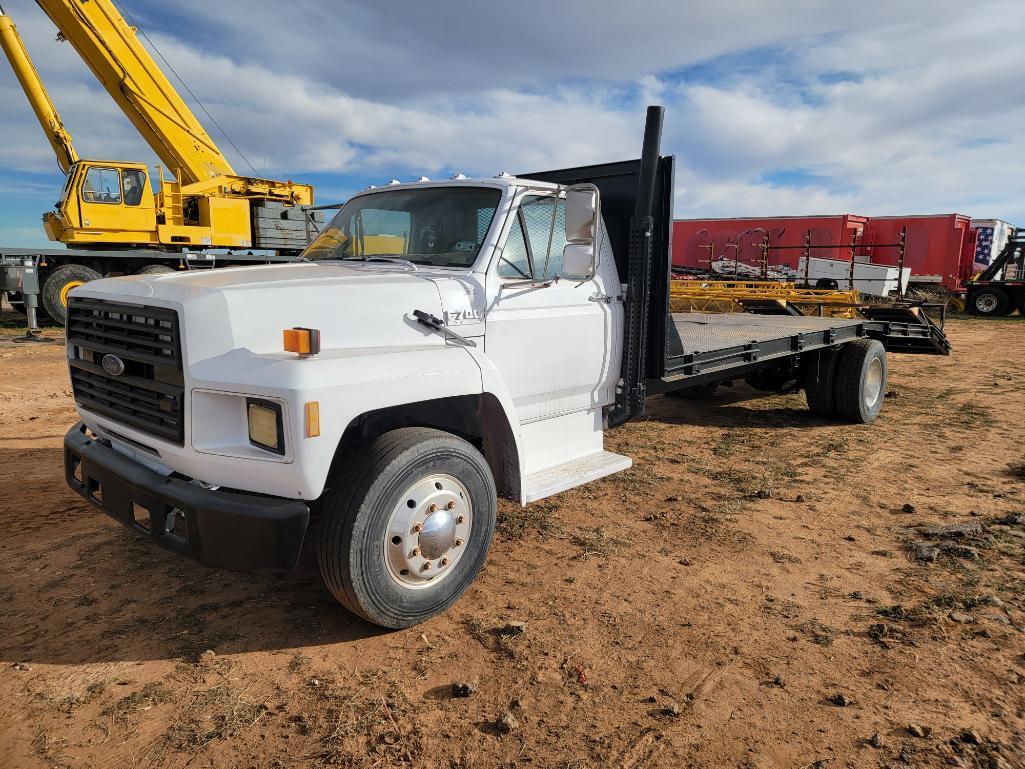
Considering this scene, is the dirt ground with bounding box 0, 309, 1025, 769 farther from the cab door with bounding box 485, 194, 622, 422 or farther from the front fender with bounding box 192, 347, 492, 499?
the cab door with bounding box 485, 194, 622, 422

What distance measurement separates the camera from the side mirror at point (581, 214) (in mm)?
3557

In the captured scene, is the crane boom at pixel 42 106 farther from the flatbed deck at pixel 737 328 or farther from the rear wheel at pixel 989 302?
the rear wheel at pixel 989 302

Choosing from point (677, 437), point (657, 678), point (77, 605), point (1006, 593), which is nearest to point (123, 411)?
point (77, 605)

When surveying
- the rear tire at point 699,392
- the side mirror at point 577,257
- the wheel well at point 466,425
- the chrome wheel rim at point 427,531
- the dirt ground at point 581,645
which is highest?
the side mirror at point 577,257

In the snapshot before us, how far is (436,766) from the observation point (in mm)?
2322

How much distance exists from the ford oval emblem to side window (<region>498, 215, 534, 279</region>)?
6.13ft

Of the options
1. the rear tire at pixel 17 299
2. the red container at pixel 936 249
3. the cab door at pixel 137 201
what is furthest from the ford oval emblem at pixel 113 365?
the red container at pixel 936 249

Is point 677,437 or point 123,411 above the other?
point 123,411

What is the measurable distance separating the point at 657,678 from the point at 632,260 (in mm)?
2540

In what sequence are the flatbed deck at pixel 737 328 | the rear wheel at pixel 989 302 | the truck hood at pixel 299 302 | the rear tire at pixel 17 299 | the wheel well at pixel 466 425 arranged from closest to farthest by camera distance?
1. the truck hood at pixel 299 302
2. the wheel well at pixel 466 425
3. the flatbed deck at pixel 737 328
4. the rear tire at pixel 17 299
5. the rear wheel at pixel 989 302

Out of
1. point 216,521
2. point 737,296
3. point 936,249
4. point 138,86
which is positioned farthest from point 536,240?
point 936,249

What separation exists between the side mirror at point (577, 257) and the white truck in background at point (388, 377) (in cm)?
1

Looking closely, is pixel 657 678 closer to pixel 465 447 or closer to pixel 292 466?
pixel 465 447

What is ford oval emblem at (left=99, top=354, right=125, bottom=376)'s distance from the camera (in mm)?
3061
